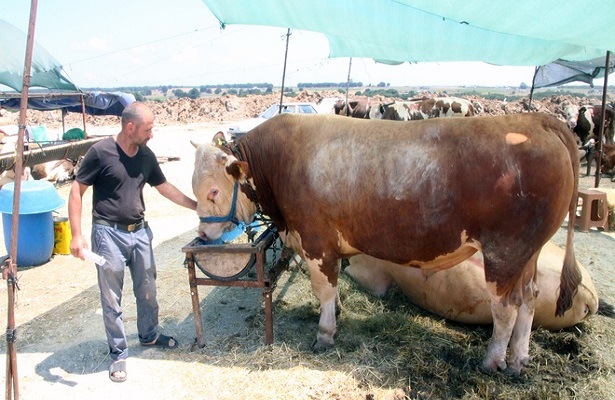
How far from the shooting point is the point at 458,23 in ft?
18.8

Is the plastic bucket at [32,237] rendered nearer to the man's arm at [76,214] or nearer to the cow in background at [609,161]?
the man's arm at [76,214]

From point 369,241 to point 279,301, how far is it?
1.72 metres

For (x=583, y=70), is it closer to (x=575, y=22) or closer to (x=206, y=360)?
(x=575, y=22)

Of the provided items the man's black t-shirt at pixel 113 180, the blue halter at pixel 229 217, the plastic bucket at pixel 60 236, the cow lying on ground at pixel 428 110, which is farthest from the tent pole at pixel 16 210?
the cow lying on ground at pixel 428 110

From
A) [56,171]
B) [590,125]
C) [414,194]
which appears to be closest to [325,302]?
[414,194]

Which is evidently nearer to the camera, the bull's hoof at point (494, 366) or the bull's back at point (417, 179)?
the bull's back at point (417, 179)

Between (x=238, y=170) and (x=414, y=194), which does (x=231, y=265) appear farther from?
(x=414, y=194)

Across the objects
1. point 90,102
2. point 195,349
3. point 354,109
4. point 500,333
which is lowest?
point 195,349

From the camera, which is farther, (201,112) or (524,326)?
(201,112)

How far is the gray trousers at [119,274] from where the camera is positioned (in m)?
3.62

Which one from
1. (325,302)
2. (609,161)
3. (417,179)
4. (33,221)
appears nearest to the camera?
(417,179)

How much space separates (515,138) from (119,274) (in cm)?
320

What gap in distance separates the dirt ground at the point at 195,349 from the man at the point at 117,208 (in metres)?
0.36

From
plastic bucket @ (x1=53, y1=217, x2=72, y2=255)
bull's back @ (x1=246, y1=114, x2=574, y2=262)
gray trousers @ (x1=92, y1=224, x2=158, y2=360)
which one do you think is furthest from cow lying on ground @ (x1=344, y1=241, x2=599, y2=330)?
plastic bucket @ (x1=53, y1=217, x2=72, y2=255)
